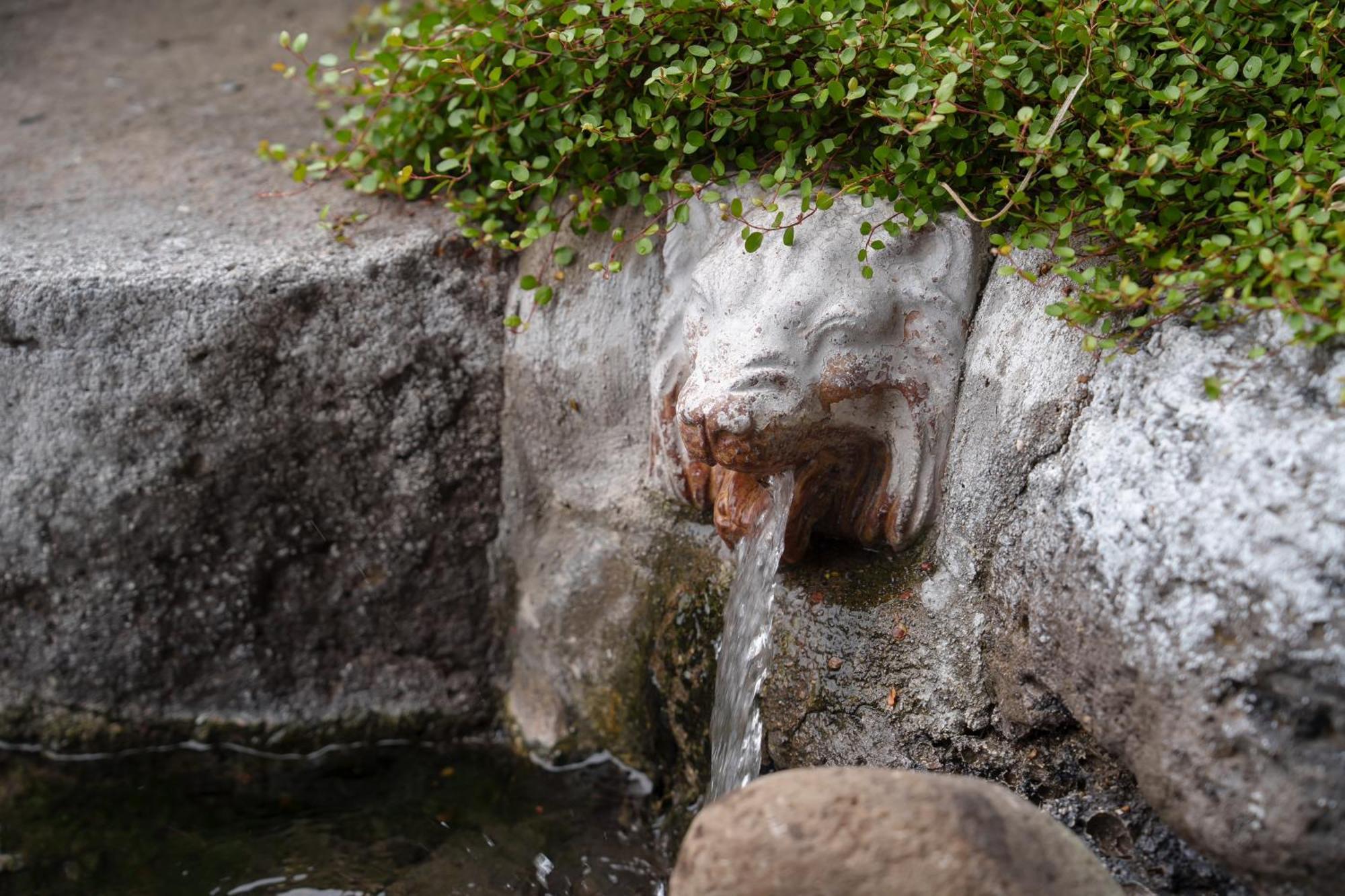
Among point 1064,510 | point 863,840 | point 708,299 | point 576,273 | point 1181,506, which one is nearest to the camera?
point 863,840

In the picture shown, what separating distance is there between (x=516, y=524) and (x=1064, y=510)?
47.0 inches

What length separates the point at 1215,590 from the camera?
142 cm

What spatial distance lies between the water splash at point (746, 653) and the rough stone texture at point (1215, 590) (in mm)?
481

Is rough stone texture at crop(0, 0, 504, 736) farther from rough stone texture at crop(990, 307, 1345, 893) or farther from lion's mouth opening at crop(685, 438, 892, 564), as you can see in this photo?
rough stone texture at crop(990, 307, 1345, 893)

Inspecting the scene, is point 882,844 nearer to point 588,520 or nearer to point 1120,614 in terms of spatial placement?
point 1120,614

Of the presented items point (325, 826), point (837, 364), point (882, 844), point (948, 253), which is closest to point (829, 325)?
point (837, 364)

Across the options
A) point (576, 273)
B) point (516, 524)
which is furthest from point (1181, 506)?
point (516, 524)

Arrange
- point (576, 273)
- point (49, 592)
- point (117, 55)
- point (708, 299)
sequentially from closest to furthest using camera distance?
point (708, 299), point (576, 273), point (49, 592), point (117, 55)

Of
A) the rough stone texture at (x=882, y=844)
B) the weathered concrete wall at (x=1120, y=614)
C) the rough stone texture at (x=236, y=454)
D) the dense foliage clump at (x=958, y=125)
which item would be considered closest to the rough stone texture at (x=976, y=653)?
the weathered concrete wall at (x=1120, y=614)

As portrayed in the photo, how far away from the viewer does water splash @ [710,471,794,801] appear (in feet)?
6.55

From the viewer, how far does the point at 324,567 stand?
247 cm

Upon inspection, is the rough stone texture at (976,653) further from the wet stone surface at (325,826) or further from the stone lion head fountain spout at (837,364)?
the wet stone surface at (325,826)

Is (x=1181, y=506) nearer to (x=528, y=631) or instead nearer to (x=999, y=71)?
(x=999, y=71)

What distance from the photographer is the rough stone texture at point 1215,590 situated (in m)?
1.36
